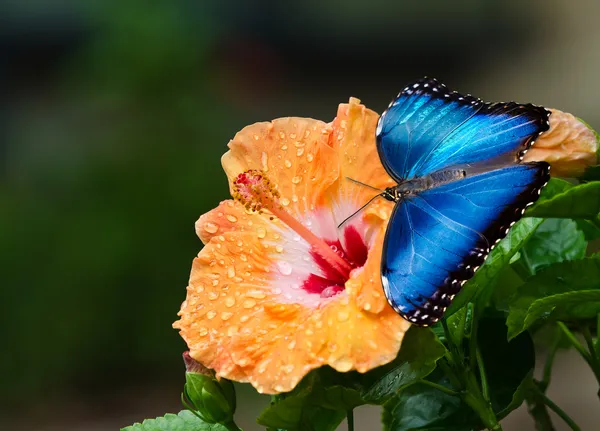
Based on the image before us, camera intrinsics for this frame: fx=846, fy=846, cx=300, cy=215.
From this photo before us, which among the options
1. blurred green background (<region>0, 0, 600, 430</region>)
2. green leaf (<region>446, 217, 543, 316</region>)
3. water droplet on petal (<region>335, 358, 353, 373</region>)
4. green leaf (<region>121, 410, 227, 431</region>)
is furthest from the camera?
blurred green background (<region>0, 0, 600, 430</region>)

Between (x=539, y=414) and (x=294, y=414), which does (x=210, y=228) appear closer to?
(x=294, y=414)

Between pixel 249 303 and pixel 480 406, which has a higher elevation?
pixel 249 303

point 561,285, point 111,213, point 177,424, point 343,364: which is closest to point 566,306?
point 561,285

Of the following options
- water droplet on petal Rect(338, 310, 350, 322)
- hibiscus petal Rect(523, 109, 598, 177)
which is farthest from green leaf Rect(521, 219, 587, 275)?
water droplet on petal Rect(338, 310, 350, 322)

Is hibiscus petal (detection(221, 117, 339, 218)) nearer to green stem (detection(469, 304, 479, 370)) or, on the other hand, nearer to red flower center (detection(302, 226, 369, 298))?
red flower center (detection(302, 226, 369, 298))

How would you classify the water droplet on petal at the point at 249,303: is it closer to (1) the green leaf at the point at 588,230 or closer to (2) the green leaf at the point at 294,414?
(2) the green leaf at the point at 294,414

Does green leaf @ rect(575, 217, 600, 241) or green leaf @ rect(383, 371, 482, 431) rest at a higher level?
green leaf @ rect(575, 217, 600, 241)

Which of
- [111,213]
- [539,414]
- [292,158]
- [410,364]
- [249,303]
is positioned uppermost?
[111,213]
